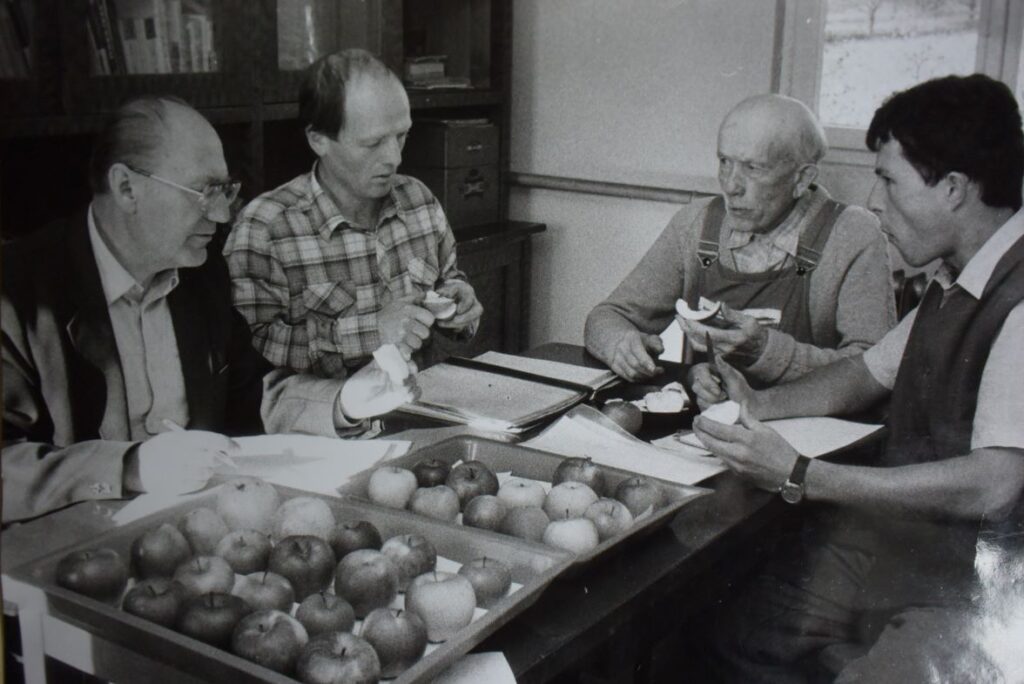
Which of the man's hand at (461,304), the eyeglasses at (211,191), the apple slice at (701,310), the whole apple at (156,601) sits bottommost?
the whole apple at (156,601)

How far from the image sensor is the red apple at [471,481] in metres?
1.35

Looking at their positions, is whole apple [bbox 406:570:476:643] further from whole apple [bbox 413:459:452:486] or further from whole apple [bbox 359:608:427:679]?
whole apple [bbox 413:459:452:486]

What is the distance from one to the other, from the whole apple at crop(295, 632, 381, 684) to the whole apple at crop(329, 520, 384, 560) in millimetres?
163

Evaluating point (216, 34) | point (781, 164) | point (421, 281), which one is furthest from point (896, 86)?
point (216, 34)

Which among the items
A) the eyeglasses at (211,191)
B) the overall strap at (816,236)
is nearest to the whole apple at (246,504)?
the eyeglasses at (211,191)

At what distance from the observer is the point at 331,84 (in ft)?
4.33

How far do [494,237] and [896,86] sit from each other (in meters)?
0.65

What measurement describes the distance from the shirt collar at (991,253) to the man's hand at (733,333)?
329mm

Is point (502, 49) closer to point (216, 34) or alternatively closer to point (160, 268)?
point (216, 34)

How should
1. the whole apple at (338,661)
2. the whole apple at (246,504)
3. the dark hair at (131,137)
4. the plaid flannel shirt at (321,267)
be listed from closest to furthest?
the whole apple at (338,661) → the dark hair at (131,137) → the whole apple at (246,504) → the plaid flannel shirt at (321,267)

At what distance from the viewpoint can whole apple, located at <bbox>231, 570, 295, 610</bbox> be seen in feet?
3.50

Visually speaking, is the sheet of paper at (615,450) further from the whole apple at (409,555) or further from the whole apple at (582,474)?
the whole apple at (409,555)

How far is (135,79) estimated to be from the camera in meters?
1.09

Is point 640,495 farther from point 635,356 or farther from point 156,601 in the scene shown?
point 156,601
